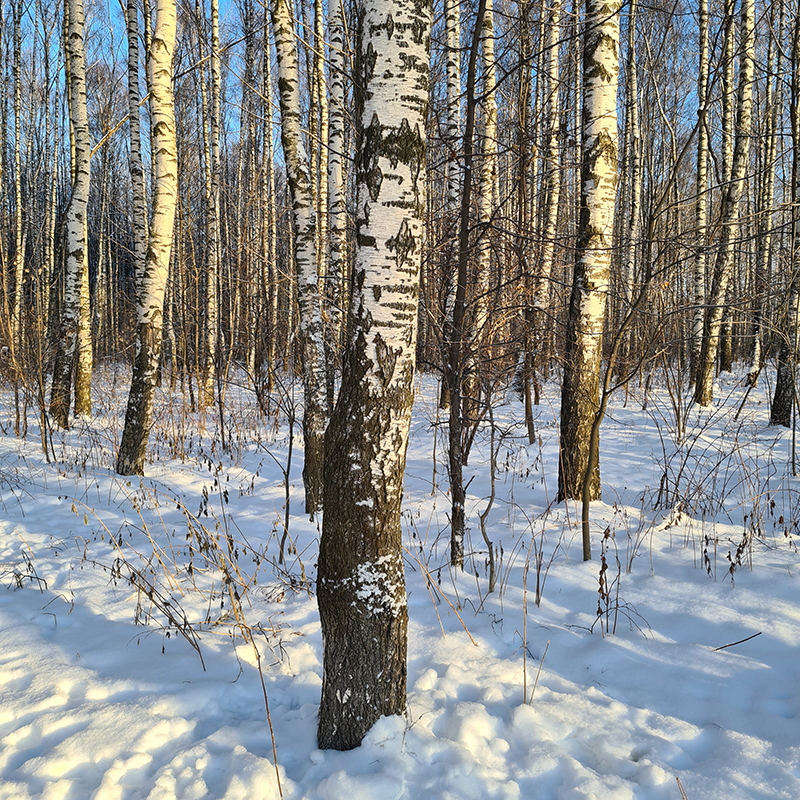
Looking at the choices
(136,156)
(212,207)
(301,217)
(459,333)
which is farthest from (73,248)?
(459,333)

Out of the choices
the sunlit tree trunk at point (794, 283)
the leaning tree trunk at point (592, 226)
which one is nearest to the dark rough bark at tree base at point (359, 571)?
the leaning tree trunk at point (592, 226)

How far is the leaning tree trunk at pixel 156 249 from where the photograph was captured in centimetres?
547

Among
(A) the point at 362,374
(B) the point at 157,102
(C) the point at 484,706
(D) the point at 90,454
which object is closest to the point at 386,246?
(A) the point at 362,374

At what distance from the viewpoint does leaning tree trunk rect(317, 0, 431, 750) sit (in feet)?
5.75

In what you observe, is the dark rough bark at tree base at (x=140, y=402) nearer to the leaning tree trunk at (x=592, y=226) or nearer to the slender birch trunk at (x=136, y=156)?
the slender birch trunk at (x=136, y=156)

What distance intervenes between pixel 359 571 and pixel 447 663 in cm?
95

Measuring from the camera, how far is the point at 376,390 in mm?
1792

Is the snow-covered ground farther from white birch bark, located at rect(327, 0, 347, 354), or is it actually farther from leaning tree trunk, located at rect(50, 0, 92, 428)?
leaning tree trunk, located at rect(50, 0, 92, 428)

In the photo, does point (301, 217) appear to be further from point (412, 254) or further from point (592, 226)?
point (412, 254)

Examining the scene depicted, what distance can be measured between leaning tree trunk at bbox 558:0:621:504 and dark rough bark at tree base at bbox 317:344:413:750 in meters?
2.49

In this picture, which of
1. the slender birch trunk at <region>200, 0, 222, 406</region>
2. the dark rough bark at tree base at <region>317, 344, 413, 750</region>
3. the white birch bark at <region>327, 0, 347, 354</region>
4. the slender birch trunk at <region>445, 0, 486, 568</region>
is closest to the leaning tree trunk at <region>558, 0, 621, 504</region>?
the slender birch trunk at <region>445, 0, 486, 568</region>

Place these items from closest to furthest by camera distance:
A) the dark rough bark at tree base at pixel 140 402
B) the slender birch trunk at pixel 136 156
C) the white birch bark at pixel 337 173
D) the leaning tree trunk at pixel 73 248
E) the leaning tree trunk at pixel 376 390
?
the leaning tree trunk at pixel 376 390 < the dark rough bark at tree base at pixel 140 402 < the white birch bark at pixel 337 173 < the leaning tree trunk at pixel 73 248 < the slender birch trunk at pixel 136 156

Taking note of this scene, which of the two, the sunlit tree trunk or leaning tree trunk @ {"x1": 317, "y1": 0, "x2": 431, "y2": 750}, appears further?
the sunlit tree trunk

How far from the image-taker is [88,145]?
7957 mm
